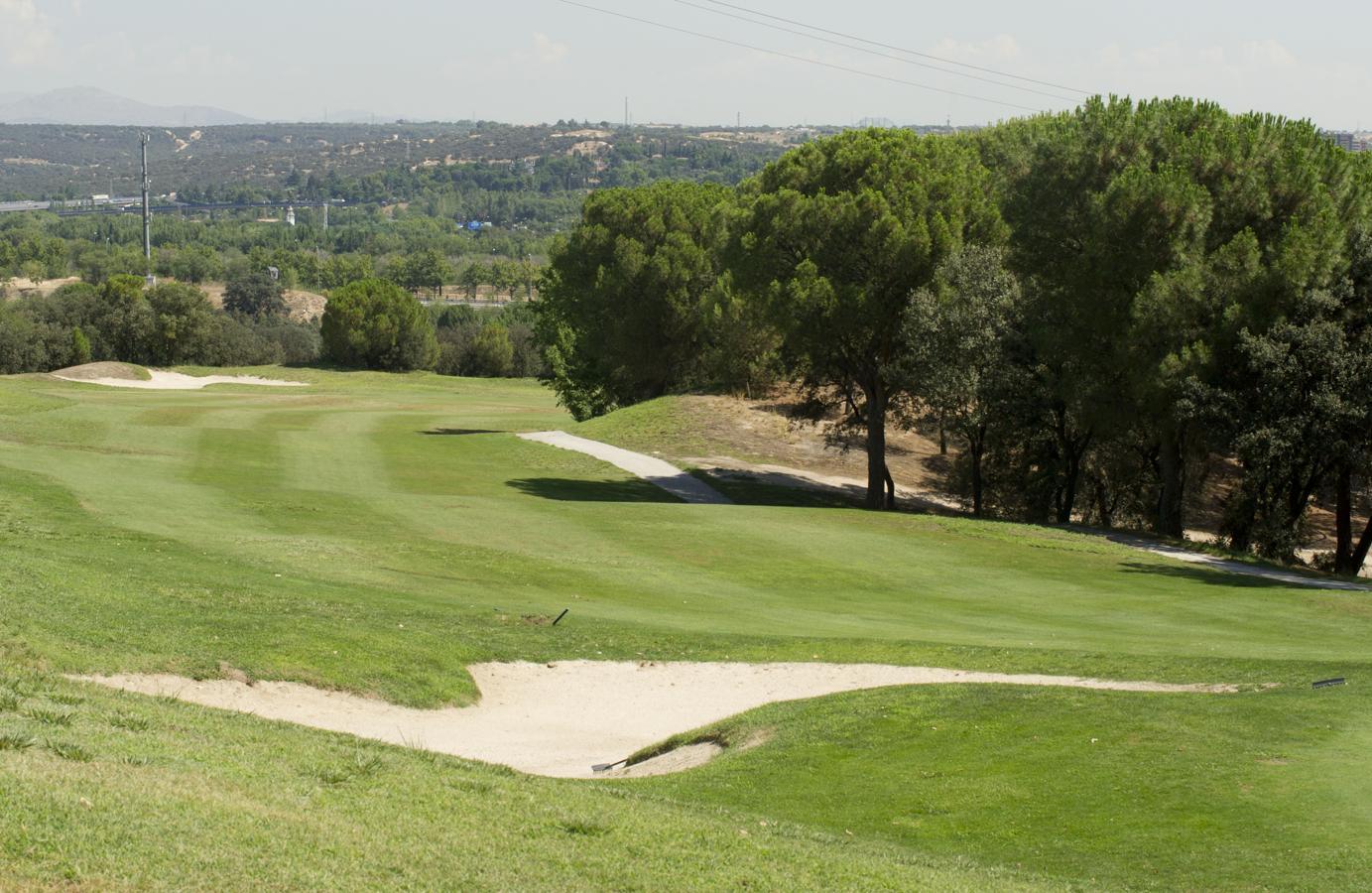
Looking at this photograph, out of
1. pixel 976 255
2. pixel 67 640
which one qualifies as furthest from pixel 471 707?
pixel 976 255

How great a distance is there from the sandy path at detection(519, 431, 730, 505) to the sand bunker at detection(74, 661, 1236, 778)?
25446 millimetres

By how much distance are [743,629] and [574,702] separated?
17.9 ft

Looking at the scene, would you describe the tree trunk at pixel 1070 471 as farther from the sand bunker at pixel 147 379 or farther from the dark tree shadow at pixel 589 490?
the sand bunker at pixel 147 379

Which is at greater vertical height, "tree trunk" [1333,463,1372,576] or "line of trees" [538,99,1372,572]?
"line of trees" [538,99,1372,572]

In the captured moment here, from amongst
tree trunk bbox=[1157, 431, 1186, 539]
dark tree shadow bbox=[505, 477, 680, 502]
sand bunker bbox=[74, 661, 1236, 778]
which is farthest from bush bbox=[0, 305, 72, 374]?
sand bunker bbox=[74, 661, 1236, 778]

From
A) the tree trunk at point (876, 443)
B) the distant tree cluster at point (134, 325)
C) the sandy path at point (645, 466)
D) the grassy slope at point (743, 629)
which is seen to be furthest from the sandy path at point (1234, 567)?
the distant tree cluster at point (134, 325)

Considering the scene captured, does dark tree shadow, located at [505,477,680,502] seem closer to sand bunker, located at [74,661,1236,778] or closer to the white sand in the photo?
sand bunker, located at [74,661,1236,778]

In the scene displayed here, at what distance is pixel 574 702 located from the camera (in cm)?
2094

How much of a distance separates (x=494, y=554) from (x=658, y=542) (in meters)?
5.33

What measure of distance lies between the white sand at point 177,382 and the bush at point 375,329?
23.4 meters

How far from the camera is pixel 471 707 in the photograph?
779 inches

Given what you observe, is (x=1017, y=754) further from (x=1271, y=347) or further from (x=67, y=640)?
(x=1271, y=347)

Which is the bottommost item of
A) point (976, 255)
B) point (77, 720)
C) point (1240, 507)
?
point (1240, 507)

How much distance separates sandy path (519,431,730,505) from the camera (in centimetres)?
4984
